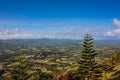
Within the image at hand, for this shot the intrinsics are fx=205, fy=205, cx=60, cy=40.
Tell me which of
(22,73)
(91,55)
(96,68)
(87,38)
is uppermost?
(87,38)

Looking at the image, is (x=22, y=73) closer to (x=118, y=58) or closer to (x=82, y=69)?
(x=82, y=69)

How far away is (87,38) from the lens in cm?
5934

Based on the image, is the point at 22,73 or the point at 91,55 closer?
the point at 91,55

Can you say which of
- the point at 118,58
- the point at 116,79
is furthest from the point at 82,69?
the point at 118,58

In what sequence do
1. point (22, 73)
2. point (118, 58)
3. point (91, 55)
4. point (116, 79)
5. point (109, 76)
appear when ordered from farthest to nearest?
point (118, 58), point (22, 73), point (91, 55), point (116, 79), point (109, 76)

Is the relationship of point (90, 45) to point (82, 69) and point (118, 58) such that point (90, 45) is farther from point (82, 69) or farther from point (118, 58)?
point (118, 58)

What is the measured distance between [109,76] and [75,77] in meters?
21.4

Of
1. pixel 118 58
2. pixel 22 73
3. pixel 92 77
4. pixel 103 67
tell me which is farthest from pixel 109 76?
pixel 118 58

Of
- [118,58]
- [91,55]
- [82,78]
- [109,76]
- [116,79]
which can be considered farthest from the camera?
[118,58]

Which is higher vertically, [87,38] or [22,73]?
[87,38]

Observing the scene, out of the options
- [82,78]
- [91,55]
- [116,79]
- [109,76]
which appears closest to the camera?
[109,76]

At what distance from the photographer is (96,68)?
59.2 m

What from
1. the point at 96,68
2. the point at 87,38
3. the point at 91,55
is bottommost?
the point at 96,68

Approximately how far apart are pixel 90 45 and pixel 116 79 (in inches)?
504
